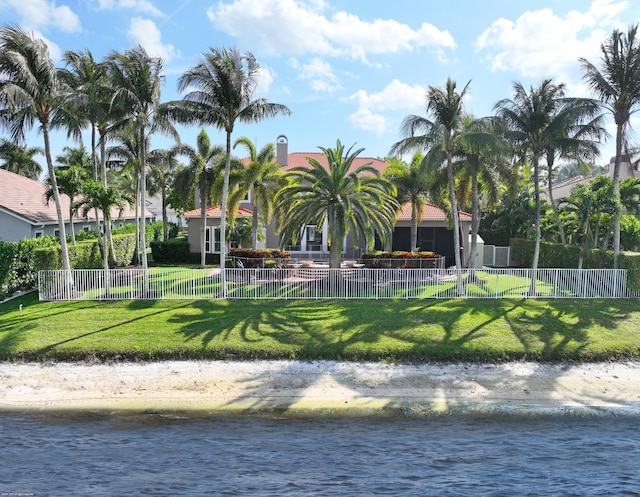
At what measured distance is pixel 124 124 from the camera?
2147cm

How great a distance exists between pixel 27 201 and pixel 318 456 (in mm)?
26992

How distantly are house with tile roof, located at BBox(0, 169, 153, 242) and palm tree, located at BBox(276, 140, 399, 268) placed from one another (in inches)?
530

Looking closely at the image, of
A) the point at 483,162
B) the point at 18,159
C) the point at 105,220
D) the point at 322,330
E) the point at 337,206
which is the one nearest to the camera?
the point at 322,330

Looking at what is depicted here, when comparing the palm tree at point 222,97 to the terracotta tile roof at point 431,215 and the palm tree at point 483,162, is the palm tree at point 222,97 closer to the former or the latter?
the palm tree at point 483,162

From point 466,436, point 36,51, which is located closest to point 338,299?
point 466,436

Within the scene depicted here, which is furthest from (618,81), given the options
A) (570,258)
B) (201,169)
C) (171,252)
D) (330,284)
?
(171,252)

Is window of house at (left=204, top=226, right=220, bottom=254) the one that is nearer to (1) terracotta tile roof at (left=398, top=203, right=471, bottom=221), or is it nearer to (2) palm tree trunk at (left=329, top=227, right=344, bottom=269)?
(1) terracotta tile roof at (left=398, top=203, right=471, bottom=221)

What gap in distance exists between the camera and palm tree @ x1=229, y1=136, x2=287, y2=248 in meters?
27.6

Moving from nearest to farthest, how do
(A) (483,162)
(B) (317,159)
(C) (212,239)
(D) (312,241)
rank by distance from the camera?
1. (A) (483,162)
2. (D) (312,241)
3. (C) (212,239)
4. (B) (317,159)

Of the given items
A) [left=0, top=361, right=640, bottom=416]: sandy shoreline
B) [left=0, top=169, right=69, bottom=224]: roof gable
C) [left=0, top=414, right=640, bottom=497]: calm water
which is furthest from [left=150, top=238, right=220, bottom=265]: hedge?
[left=0, top=414, right=640, bottom=497]: calm water

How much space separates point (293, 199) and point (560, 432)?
14.1 m

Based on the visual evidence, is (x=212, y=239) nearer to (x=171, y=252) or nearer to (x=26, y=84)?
(x=171, y=252)

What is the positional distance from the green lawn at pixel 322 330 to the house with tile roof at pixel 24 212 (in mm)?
9443

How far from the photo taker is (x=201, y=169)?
1139 inches
